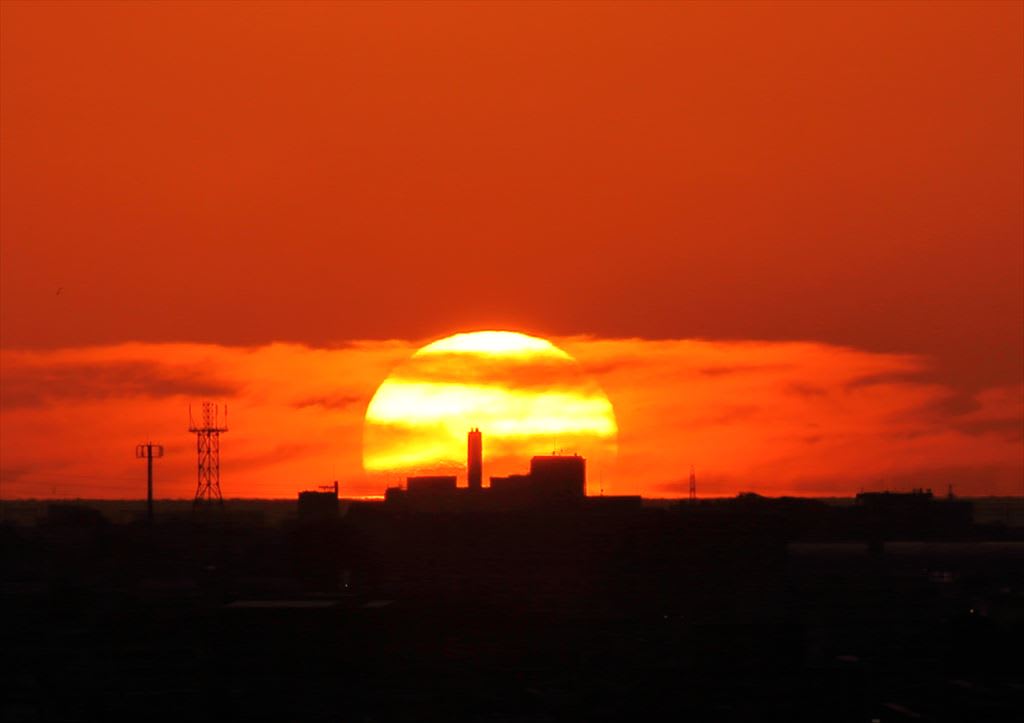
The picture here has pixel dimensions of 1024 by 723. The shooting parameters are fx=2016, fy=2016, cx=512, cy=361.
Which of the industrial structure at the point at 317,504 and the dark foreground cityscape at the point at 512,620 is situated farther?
the industrial structure at the point at 317,504

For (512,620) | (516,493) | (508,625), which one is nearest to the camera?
(508,625)

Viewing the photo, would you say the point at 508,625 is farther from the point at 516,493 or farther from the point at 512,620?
the point at 516,493

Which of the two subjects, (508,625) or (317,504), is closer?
(508,625)

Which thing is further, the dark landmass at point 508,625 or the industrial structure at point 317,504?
the industrial structure at point 317,504

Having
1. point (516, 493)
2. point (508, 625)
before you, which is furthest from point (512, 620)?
point (516, 493)
